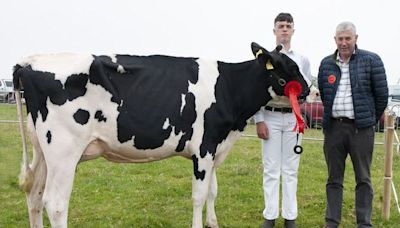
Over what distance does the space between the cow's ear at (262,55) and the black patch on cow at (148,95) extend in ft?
2.67

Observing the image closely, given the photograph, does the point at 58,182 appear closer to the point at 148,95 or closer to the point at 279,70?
the point at 148,95

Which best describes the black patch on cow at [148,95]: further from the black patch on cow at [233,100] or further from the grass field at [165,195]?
the grass field at [165,195]

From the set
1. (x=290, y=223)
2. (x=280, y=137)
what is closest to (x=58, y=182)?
(x=280, y=137)

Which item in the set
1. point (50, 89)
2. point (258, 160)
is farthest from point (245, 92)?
point (258, 160)

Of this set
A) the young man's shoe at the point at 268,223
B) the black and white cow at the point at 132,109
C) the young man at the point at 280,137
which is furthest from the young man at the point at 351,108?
the young man's shoe at the point at 268,223

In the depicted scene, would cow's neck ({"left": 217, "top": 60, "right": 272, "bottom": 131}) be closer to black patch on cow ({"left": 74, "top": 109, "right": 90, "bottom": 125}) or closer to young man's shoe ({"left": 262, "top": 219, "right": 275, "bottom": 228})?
young man's shoe ({"left": 262, "top": 219, "right": 275, "bottom": 228})

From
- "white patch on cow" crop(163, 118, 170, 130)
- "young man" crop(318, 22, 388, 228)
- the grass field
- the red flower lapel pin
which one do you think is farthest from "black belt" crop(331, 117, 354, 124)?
"white patch on cow" crop(163, 118, 170, 130)

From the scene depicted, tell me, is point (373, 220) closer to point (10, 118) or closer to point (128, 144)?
point (128, 144)

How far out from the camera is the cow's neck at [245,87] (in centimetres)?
553

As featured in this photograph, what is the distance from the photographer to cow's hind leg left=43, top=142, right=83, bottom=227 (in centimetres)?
462

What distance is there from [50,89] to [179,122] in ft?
4.44

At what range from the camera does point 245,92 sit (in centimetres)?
558

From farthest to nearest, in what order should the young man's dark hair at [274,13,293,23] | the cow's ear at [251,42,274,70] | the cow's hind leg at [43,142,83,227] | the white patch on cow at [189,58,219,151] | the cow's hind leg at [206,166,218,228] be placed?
the cow's hind leg at [206,166,218,228] < the young man's dark hair at [274,13,293,23] < the cow's ear at [251,42,274,70] < the white patch on cow at [189,58,219,151] < the cow's hind leg at [43,142,83,227]

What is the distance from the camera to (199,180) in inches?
211
